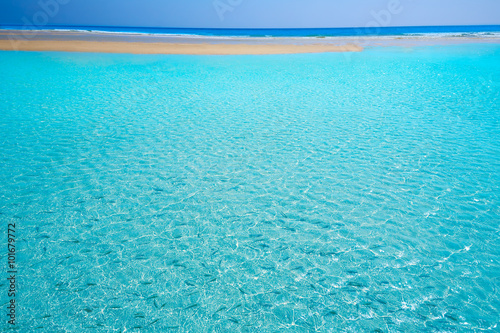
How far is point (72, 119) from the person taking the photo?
11211 millimetres

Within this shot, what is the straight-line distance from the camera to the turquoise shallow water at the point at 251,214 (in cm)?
439

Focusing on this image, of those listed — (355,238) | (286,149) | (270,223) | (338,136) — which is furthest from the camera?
(338,136)

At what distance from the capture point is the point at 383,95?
49.9 feet

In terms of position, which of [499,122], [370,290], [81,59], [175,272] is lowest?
[499,122]

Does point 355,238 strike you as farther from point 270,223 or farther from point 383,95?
point 383,95

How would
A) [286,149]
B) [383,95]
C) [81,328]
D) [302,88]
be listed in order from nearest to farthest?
[81,328] → [286,149] → [383,95] → [302,88]

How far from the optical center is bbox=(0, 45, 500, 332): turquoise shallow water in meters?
4.39

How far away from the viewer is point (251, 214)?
20.7 ft

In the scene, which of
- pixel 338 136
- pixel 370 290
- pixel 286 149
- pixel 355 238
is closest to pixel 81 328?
pixel 370 290

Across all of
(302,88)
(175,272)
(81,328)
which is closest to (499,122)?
(302,88)

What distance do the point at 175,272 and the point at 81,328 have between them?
139cm

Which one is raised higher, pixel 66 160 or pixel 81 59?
pixel 81 59

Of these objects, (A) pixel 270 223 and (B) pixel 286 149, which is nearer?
(A) pixel 270 223

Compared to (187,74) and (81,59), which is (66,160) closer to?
(187,74)
